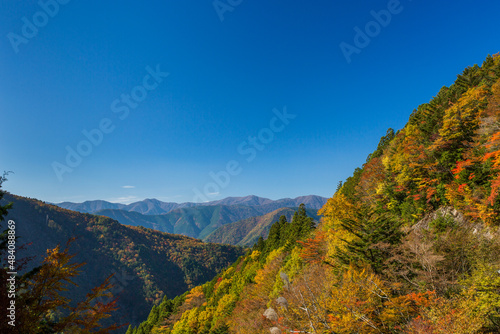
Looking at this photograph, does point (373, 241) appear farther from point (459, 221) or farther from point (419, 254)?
point (459, 221)

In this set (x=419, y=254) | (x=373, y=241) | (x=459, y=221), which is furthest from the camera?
(x=459, y=221)

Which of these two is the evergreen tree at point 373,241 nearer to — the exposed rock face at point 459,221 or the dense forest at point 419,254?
the dense forest at point 419,254

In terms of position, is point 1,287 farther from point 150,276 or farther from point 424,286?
point 150,276

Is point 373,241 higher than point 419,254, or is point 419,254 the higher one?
point 373,241

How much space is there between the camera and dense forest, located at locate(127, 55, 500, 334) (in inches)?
539

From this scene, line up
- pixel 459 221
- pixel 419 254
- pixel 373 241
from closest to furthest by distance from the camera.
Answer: pixel 419 254 → pixel 373 241 → pixel 459 221

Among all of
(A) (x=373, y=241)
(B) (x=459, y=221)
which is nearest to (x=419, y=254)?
(A) (x=373, y=241)

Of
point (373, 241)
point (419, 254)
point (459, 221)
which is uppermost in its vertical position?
point (373, 241)

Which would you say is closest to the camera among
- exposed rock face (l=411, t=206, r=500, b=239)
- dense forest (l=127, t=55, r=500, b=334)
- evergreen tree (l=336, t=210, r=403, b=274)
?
dense forest (l=127, t=55, r=500, b=334)

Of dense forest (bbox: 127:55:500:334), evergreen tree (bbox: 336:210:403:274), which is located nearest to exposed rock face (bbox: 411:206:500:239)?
dense forest (bbox: 127:55:500:334)

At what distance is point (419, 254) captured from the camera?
17.5 meters

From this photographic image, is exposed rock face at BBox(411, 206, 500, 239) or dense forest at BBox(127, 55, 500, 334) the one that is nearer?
dense forest at BBox(127, 55, 500, 334)

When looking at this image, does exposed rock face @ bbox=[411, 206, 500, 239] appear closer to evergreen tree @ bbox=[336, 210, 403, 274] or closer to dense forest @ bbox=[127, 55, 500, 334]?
dense forest @ bbox=[127, 55, 500, 334]

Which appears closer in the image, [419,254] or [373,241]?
[419,254]
